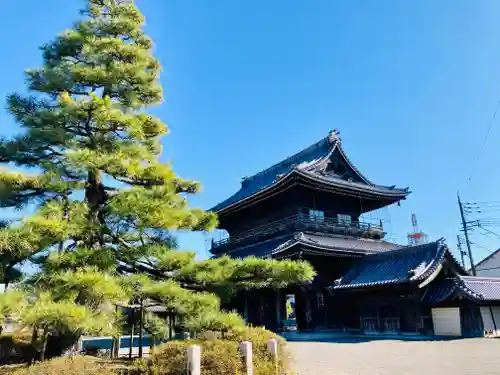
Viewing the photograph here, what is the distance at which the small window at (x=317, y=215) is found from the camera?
2305 centimetres

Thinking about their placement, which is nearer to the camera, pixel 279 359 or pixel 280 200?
pixel 279 359

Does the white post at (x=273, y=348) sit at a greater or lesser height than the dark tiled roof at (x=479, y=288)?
lesser

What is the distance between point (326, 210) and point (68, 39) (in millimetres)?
18132

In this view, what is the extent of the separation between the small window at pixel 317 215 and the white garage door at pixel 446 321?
8.06 metres

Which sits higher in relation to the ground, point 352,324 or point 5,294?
point 5,294

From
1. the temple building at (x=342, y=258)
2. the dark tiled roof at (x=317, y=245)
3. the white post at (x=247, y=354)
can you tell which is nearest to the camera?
the white post at (x=247, y=354)

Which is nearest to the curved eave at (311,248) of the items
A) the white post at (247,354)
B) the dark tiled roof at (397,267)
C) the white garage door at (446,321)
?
the dark tiled roof at (397,267)

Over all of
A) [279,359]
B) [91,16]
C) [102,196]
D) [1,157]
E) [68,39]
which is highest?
[91,16]

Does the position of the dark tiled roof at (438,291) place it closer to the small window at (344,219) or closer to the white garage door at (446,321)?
the white garage door at (446,321)

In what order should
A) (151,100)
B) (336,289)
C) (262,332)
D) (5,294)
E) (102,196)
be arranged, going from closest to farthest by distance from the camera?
1. (5,294)
2. (262,332)
3. (102,196)
4. (151,100)
5. (336,289)

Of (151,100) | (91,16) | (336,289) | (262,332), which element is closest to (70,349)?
(262,332)

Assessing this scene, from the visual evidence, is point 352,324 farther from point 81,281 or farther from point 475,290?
point 81,281

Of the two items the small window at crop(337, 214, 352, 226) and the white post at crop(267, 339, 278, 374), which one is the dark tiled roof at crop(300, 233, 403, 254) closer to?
the small window at crop(337, 214, 352, 226)

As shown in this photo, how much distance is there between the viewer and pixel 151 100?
1020cm
